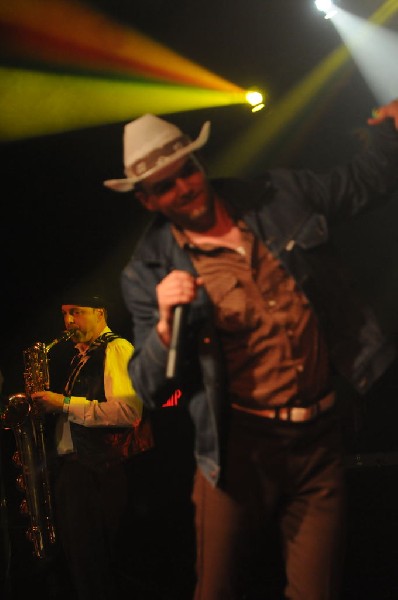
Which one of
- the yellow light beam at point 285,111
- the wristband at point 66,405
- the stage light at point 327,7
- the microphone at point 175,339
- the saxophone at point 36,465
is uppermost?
the stage light at point 327,7

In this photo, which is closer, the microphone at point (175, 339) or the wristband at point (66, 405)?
the microphone at point (175, 339)

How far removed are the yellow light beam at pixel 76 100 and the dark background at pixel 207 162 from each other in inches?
2.5

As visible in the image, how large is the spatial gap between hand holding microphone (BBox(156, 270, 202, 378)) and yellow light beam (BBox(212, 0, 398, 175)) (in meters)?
1.32

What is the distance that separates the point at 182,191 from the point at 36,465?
2.58 meters

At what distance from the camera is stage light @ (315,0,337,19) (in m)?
3.26

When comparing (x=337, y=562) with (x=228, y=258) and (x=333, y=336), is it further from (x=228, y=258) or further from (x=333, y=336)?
(x=228, y=258)

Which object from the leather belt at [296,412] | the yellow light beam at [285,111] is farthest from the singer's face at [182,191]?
the yellow light beam at [285,111]

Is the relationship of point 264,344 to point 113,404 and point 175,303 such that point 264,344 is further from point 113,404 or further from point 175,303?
point 113,404

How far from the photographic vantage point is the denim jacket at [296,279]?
1855mm

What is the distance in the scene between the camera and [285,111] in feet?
10.8

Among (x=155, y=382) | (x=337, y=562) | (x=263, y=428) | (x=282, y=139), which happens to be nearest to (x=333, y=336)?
(x=263, y=428)

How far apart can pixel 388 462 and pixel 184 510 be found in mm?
1830

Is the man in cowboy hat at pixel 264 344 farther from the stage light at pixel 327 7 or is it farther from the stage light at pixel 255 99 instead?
the stage light at pixel 327 7

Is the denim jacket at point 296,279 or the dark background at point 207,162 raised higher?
the dark background at point 207,162
